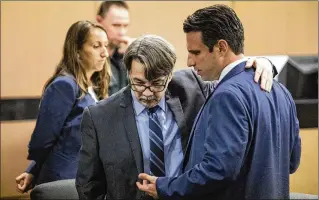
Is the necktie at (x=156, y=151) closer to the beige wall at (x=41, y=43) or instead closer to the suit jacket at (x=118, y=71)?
the suit jacket at (x=118, y=71)

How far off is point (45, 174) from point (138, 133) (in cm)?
108

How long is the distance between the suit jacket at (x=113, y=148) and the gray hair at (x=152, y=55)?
0.53ft

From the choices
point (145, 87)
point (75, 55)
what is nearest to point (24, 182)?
point (75, 55)

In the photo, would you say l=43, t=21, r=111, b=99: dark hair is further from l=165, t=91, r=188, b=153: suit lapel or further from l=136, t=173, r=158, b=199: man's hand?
l=136, t=173, r=158, b=199: man's hand

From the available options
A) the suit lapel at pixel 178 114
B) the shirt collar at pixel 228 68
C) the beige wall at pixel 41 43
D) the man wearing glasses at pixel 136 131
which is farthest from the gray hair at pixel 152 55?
the beige wall at pixel 41 43

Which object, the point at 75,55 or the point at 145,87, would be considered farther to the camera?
the point at 75,55

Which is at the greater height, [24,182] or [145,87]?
[145,87]

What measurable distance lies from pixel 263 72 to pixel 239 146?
0.31 metres

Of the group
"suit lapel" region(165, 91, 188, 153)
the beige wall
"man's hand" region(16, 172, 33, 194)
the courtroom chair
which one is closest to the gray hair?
"suit lapel" region(165, 91, 188, 153)

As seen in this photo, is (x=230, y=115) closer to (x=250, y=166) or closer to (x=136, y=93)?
(x=250, y=166)

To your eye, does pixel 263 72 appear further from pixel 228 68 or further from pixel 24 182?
pixel 24 182

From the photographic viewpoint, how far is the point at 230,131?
1693 mm

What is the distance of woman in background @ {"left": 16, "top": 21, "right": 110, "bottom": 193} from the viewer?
2875mm

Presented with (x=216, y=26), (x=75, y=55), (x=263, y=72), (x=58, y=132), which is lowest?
(x=58, y=132)
